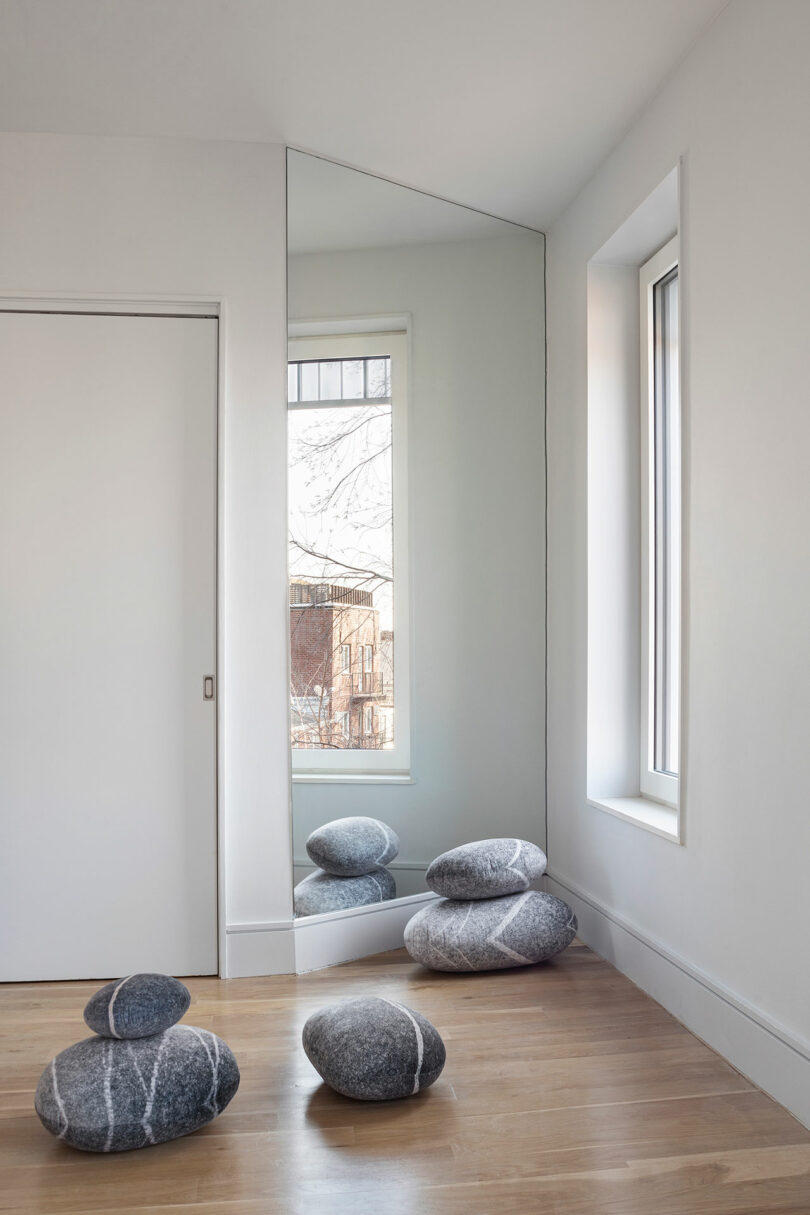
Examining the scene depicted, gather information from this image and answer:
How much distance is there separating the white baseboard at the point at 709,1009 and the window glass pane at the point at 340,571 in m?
0.96

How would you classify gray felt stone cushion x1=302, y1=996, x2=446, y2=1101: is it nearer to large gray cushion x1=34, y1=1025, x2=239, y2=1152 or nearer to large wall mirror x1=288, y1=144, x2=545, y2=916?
large gray cushion x1=34, y1=1025, x2=239, y2=1152

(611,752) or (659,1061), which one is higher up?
(611,752)

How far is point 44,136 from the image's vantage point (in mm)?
3014

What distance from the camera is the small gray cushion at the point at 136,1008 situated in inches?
78.7

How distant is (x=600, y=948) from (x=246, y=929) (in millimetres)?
1153

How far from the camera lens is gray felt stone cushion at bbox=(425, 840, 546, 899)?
3.09m

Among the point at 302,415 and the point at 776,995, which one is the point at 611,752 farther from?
the point at 302,415

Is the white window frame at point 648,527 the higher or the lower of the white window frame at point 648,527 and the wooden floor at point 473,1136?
the higher

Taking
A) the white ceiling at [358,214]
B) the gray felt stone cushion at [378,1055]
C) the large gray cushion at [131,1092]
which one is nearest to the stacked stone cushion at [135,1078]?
the large gray cushion at [131,1092]

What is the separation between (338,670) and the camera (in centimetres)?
322

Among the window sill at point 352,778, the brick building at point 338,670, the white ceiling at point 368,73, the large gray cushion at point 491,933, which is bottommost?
the large gray cushion at point 491,933

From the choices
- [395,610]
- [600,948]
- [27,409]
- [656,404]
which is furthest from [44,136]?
[600,948]

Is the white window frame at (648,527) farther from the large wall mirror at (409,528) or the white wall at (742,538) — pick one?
the large wall mirror at (409,528)

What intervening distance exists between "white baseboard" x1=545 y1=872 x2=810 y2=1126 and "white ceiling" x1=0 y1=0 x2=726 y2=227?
7.94 ft
